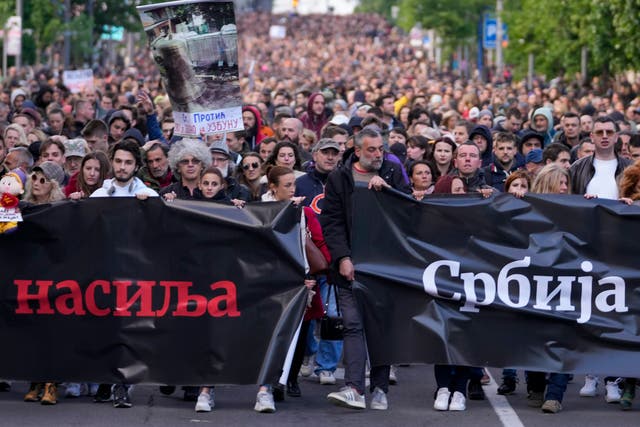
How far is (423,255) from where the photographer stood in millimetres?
10781

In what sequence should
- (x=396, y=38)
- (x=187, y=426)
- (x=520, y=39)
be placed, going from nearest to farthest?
(x=187, y=426)
(x=520, y=39)
(x=396, y=38)

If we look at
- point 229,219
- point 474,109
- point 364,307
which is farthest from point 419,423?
point 474,109

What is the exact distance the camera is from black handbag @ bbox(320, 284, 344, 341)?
11406 mm

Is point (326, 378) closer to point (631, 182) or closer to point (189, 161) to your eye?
point (189, 161)

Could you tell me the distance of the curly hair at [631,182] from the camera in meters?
11.1

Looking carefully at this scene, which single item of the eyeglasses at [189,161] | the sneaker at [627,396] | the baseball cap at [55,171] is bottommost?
the sneaker at [627,396]

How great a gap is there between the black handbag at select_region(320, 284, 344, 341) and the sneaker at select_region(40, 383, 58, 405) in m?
1.88

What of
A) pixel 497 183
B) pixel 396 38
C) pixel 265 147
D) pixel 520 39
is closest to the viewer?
pixel 497 183

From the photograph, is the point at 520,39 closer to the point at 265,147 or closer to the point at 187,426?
the point at 265,147

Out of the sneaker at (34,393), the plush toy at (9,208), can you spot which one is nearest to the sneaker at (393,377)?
the sneaker at (34,393)

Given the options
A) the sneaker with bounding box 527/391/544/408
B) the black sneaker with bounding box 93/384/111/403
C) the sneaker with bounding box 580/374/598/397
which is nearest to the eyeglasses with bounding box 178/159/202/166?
the black sneaker with bounding box 93/384/111/403

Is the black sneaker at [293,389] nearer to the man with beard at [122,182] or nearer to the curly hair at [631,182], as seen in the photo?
the man with beard at [122,182]

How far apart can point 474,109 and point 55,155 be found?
41.2 feet

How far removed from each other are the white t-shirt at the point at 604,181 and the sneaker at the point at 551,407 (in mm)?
2078
